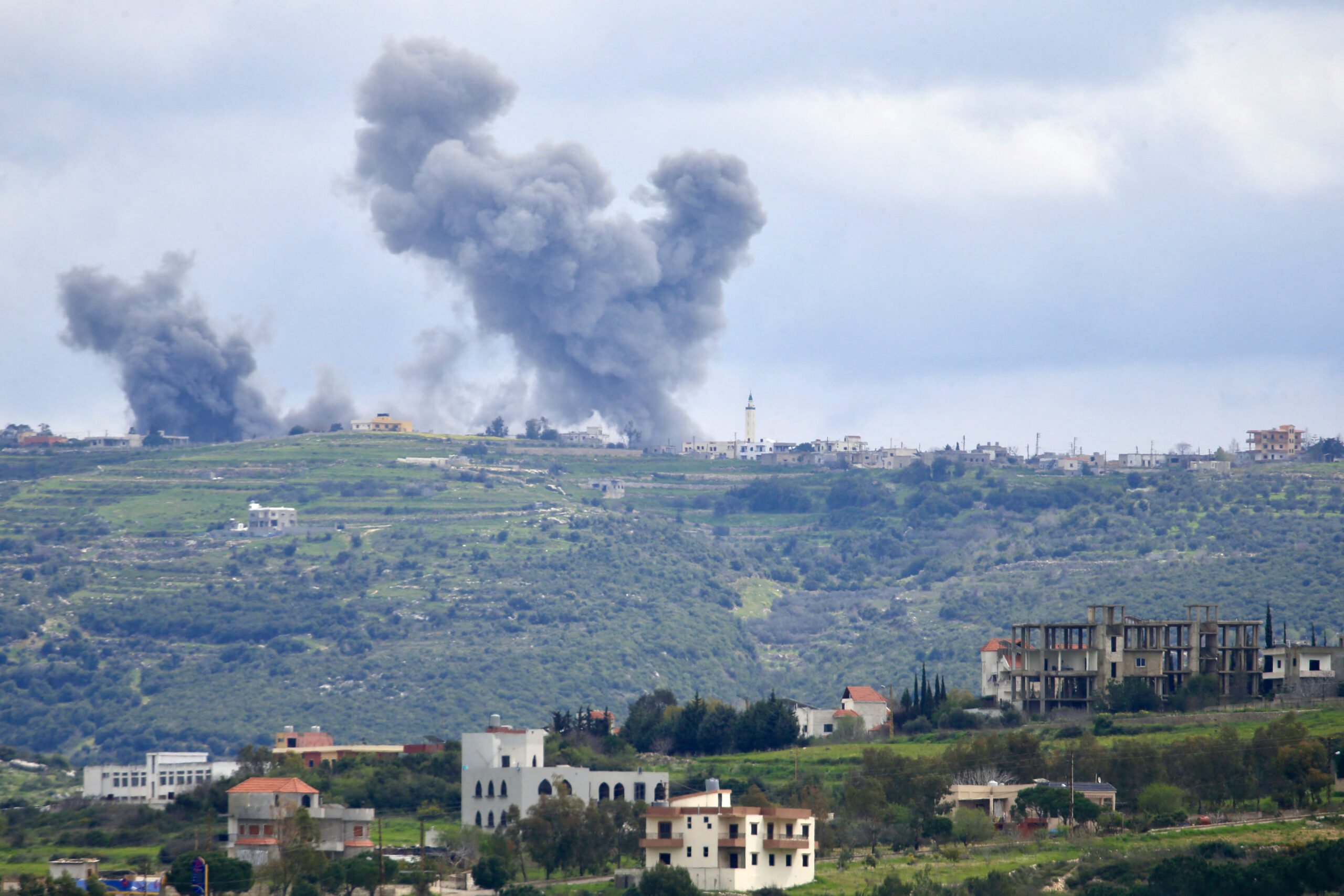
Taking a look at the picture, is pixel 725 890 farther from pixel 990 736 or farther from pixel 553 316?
pixel 553 316

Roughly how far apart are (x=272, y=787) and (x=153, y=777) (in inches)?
1108

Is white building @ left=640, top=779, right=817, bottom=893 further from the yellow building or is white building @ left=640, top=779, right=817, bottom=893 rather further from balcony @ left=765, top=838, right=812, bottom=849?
the yellow building

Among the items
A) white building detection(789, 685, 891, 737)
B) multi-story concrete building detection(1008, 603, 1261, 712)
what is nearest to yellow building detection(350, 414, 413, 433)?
white building detection(789, 685, 891, 737)

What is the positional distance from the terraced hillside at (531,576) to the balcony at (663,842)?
55454 mm

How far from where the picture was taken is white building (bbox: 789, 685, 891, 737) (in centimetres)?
8446

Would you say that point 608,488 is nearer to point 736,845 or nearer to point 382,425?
point 382,425

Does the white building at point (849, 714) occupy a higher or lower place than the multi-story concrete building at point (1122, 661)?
lower

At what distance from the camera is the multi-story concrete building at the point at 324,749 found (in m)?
81.4

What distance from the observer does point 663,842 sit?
54969mm

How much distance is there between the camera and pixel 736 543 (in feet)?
542

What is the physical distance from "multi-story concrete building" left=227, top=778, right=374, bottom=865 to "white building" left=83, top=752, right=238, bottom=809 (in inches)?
863

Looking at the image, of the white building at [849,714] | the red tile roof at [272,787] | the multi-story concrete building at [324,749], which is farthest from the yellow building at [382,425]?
the red tile roof at [272,787]

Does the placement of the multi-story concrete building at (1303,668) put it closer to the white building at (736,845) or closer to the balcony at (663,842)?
the white building at (736,845)

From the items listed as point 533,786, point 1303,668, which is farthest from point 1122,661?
point 533,786
